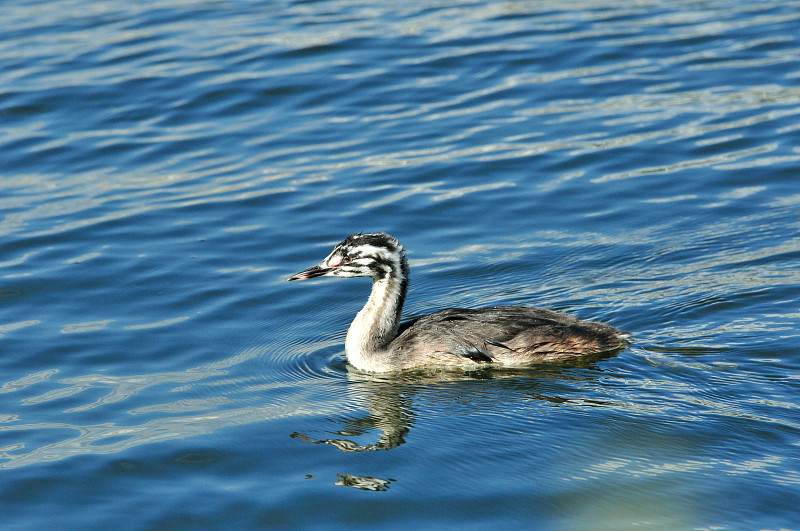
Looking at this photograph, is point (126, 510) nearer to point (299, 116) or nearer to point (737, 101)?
point (299, 116)

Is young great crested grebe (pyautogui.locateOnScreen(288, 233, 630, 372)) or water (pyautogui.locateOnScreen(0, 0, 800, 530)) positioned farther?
young great crested grebe (pyautogui.locateOnScreen(288, 233, 630, 372))

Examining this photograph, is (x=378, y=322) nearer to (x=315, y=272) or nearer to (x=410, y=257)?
(x=315, y=272)

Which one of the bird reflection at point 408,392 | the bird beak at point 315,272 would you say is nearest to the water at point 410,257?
the bird reflection at point 408,392

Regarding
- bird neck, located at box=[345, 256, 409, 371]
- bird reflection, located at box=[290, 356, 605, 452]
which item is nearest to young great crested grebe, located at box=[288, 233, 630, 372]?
bird neck, located at box=[345, 256, 409, 371]

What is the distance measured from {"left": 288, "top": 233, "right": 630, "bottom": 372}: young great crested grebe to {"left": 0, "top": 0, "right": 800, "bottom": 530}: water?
0.19 meters

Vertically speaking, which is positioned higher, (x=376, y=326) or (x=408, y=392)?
(x=376, y=326)

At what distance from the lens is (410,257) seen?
37.5 ft

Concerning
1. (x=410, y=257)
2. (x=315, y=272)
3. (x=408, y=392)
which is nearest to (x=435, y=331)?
(x=408, y=392)

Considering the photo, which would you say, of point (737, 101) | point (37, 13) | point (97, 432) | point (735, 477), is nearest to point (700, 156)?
point (737, 101)

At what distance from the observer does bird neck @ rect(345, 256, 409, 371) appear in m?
9.17

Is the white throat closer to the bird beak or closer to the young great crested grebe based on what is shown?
the young great crested grebe

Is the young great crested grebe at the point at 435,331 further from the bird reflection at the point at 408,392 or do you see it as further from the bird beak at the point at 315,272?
the bird reflection at the point at 408,392

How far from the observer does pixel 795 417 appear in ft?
24.1

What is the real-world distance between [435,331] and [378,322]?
0.57 meters
